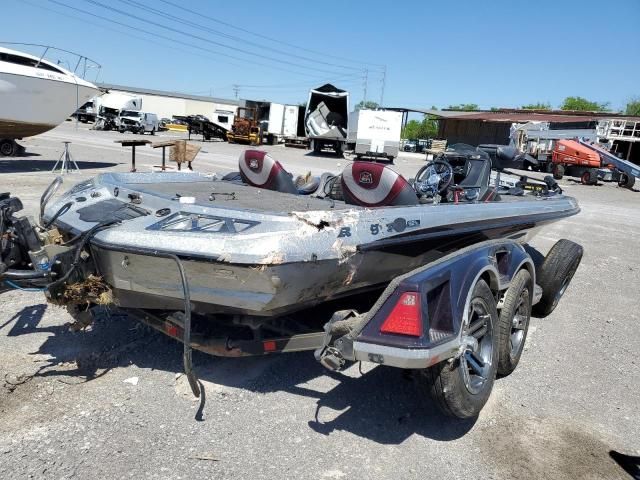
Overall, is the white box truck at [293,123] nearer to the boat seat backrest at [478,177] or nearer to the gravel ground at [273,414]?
the boat seat backrest at [478,177]

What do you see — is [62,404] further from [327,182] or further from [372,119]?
[372,119]

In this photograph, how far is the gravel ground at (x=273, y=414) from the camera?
8.44 ft

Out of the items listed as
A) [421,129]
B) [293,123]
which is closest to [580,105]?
[421,129]

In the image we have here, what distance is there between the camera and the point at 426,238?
11.0 feet

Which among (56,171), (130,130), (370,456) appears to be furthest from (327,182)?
(130,130)

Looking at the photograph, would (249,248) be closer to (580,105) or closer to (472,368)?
(472,368)

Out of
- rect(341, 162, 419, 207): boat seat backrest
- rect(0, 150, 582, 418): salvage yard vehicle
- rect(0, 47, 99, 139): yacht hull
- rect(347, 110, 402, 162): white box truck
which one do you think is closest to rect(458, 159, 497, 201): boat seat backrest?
rect(0, 150, 582, 418): salvage yard vehicle

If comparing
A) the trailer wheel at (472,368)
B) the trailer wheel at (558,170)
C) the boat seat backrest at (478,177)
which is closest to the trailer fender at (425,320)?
the trailer wheel at (472,368)

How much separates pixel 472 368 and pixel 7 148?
15388 millimetres

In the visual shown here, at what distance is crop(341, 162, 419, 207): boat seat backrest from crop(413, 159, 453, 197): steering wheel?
1.11 meters

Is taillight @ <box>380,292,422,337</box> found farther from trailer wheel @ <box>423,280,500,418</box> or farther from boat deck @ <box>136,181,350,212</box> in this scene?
boat deck @ <box>136,181,350,212</box>

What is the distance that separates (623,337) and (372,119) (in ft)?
73.6

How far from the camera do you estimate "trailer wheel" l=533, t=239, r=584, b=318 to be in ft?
16.0

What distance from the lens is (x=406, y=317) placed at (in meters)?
2.54
